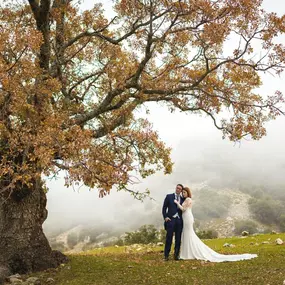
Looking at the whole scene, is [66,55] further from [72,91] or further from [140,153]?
[140,153]

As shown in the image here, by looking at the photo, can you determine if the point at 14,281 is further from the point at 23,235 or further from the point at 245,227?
the point at 245,227

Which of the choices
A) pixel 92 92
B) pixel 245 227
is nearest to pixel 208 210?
pixel 245 227

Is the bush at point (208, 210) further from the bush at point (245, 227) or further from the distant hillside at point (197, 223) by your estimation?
the bush at point (245, 227)

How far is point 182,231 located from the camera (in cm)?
2094

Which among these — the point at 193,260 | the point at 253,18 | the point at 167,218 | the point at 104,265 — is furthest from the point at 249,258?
the point at 253,18

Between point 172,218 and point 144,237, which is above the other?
point 172,218

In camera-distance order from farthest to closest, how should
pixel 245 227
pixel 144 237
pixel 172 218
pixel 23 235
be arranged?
pixel 245 227 → pixel 144 237 → pixel 172 218 → pixel 23 235

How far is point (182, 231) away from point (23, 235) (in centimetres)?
795

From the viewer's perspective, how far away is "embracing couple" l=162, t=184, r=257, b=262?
20.0 metres

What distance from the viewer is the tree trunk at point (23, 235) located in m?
17.9

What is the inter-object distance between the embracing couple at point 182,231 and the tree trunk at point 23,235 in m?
5.63

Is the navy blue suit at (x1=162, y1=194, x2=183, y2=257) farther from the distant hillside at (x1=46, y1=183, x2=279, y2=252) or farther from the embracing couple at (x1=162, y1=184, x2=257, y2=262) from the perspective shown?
the distant hillside at (x1=46, y1=183, x2=279, y2=252)

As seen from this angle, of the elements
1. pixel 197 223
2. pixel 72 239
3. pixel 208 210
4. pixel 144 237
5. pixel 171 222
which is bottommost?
pixel 72 239

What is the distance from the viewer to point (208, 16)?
654 inches
